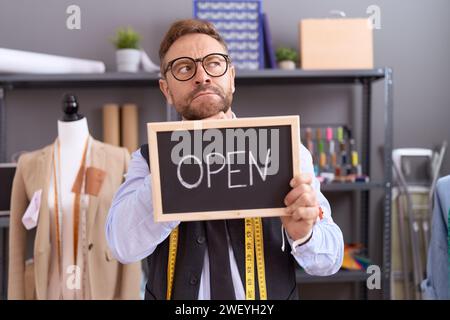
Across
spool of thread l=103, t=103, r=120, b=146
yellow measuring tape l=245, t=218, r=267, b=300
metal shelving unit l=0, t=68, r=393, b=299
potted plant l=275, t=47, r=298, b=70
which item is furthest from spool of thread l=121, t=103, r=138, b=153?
yellow measuring tape l=245, t=218, r=267, b=300

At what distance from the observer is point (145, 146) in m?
0.89

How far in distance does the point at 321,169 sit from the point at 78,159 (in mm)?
1174

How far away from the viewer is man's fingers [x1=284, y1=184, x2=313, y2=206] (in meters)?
0.70

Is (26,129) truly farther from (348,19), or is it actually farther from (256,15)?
(348,19)

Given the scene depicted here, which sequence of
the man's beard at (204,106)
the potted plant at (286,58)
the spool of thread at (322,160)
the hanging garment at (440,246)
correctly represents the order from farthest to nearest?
the spool of thread at (322,160), the potted plant at (286,58), the hanging garment at (440,246), the man's beard at (204,106)

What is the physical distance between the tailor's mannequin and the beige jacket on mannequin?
0.04 m

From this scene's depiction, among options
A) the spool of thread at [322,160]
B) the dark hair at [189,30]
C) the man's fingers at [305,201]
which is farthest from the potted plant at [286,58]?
the man's fingers at [305,201]

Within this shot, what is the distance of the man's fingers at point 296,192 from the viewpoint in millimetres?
703

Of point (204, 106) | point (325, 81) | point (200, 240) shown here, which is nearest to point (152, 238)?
point (200, 240)

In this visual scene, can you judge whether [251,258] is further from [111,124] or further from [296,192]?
[111,124]

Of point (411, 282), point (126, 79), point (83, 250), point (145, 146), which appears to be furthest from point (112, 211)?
point (411, 282)

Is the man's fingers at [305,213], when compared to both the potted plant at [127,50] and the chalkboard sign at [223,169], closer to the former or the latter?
the chalkboard sign at [223,169]

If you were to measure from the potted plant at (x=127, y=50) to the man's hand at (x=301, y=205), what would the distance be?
1.53 meters
